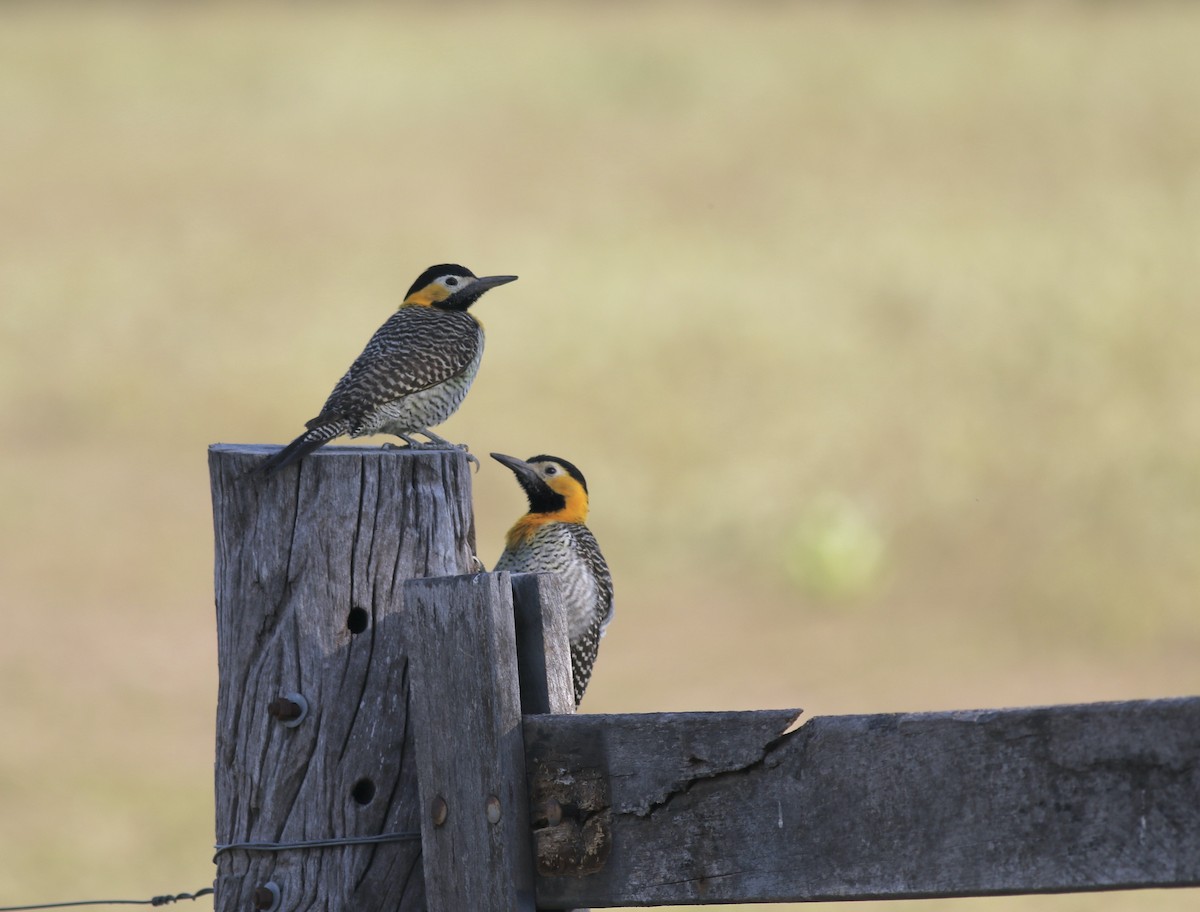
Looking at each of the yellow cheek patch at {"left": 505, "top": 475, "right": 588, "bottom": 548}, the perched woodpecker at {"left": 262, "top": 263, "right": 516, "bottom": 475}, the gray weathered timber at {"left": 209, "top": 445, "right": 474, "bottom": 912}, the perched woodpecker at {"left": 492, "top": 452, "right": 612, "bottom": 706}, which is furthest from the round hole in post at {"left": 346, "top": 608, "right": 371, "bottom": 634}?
the yellow cheek patch at {"left": 505, "top": 475, "right": 588, "bottom": 548}

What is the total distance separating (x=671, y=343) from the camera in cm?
2231

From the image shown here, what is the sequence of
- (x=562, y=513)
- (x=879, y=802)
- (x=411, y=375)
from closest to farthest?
(x=879, y=802) → (x=411, y=375) → (x=562, y=513)

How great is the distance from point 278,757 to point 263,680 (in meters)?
0.15

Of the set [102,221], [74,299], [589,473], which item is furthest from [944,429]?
[102,221]

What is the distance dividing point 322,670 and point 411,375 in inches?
104

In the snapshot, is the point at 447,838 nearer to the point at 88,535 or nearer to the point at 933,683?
the point at 933,683

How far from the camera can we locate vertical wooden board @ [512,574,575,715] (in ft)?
10.5

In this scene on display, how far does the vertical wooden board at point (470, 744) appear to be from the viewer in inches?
120

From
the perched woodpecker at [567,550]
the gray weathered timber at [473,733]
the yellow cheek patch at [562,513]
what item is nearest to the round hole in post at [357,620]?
the gray weathered timber at [473,733]

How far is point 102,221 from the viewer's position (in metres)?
27.7

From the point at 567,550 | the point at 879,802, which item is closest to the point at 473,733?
the point at 879,802

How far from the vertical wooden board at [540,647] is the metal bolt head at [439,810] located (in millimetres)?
Answer: 219

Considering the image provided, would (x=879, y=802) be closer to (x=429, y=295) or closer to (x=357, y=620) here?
(x=357, y=620)

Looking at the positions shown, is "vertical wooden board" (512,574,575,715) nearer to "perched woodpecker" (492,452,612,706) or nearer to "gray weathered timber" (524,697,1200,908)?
"gray weathered timber" (524,697,1200,908)
